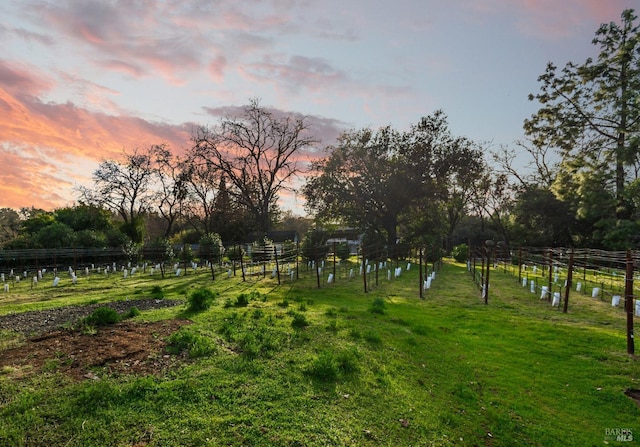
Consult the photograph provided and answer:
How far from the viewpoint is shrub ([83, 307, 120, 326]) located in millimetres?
7363

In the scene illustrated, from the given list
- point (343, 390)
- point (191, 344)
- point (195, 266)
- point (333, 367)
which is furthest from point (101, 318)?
point (195, 266)

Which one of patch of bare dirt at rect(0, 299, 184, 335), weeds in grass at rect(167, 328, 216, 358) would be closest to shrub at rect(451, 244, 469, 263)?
patch of bare dirt at rect(0, 299, 184, 335)

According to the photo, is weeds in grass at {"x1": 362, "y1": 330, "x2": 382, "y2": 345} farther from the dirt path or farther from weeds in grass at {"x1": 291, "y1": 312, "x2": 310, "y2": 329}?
the dirt path

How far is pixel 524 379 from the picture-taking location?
21.3 feet

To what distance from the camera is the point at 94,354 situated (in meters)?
5.80

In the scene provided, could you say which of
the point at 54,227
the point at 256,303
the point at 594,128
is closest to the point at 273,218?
the point at 54,227

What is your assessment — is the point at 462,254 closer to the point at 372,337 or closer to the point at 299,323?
the point at 372,337

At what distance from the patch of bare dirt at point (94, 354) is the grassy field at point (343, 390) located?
0.29 meters

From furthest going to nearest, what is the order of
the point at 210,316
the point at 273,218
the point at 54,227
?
the point at 273,218
the point at 54,227
the point at 210,316

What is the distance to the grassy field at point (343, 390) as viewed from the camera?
4.11 m

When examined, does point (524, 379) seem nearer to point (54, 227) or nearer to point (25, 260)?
point (25, 260)

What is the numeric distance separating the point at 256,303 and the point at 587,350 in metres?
9.44

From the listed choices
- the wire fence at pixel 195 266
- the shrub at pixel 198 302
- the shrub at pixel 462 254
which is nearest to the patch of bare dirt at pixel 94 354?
the shrub at pixel 198 302

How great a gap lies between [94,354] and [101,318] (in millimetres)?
1908
